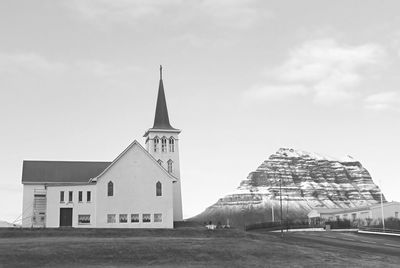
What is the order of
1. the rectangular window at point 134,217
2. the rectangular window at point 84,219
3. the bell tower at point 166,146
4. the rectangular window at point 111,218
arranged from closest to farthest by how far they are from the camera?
the rectangular window at point 84,219, the rectangular window at point 111,218, the rectangular window at point 134,217, the bell tower at point 166,146

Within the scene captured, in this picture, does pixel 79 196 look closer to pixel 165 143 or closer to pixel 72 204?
pixel 72 204

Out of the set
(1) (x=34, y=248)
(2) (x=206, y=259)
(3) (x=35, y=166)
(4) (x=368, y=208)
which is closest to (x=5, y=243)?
(1) (x=34, y=248)

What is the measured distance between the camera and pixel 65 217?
7231 cm

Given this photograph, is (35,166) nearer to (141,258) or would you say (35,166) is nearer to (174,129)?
(174,129)

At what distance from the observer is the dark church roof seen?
78562mm

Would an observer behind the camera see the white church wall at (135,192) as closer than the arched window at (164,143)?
Yes

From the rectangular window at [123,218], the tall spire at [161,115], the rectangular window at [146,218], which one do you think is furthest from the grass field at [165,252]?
the tall spire at [161,115]

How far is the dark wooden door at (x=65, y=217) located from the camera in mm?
72125

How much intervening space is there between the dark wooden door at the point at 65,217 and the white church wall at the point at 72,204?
0.47m

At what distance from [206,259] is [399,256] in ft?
51.0

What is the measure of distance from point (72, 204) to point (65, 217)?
1806mm

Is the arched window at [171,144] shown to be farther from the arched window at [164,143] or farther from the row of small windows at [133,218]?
the row of small windows at [133,218]

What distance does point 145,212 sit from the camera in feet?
240

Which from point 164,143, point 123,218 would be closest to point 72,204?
point 123,218
